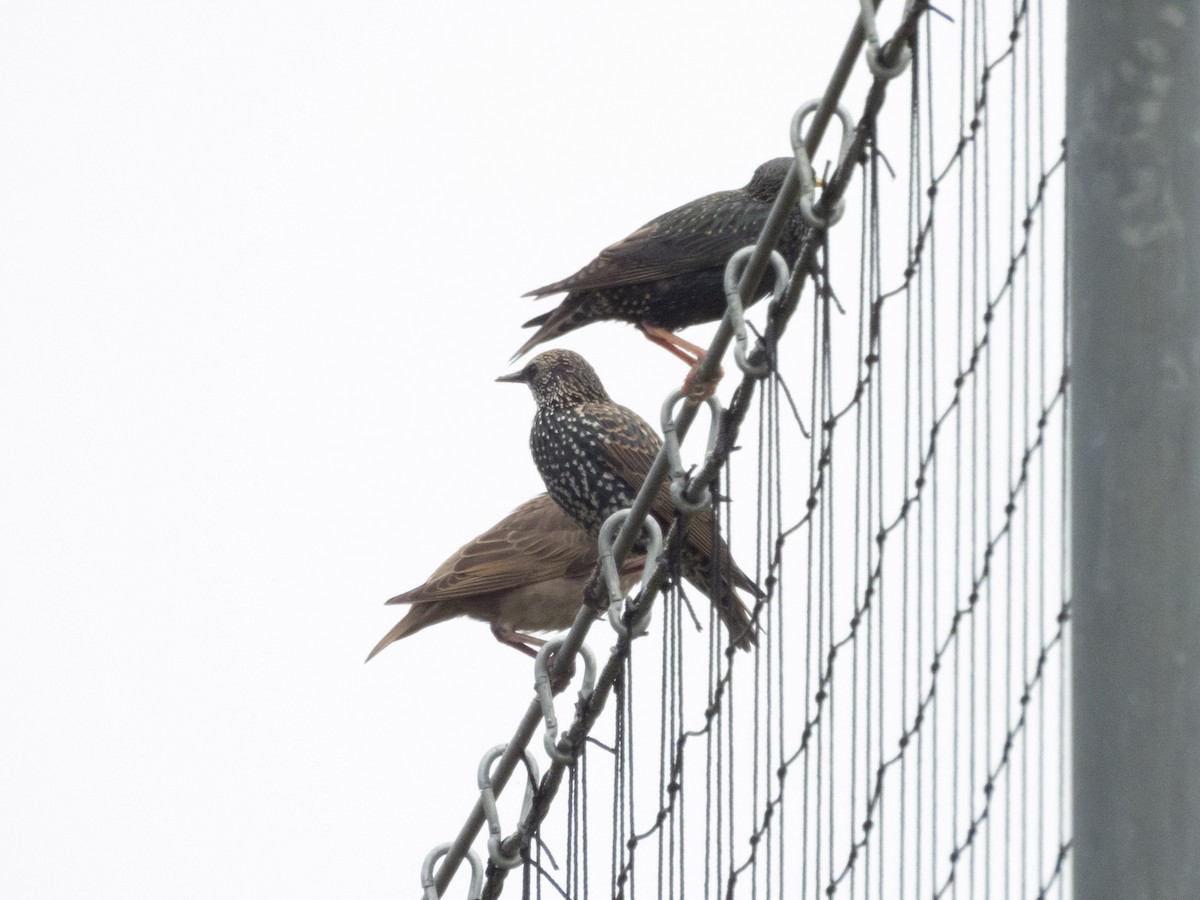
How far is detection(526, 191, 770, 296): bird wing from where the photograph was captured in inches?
252

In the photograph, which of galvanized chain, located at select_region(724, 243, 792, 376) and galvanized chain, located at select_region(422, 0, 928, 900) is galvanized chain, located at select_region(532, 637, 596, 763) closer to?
galvanized chain, located at select_region(422, 0, 928, 900)

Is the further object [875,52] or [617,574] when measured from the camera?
[617,574]

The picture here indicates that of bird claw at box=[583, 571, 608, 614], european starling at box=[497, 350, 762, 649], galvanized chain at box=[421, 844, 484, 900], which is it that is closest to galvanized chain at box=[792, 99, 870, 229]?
bird claw at box=[583, 571, 608, 614]

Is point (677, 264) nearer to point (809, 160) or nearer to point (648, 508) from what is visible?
point (648, 508)

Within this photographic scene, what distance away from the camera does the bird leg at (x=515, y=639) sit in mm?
→ 8492

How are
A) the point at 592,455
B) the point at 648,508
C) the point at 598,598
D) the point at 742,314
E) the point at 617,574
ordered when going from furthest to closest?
the point at 592,455 → the point at 598,598 → the point at 617,574 → the point at 648,508 → the point at 742,314

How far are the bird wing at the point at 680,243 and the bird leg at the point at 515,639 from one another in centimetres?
227

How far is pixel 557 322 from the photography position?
22.2ft

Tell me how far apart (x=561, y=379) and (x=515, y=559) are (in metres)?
1.53

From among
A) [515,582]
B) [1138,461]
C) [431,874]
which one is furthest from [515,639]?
[1138,461]

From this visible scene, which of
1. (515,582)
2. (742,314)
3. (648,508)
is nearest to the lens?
(742,314)

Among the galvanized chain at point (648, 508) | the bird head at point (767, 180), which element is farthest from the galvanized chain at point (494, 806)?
the bird head at point (767, 180)

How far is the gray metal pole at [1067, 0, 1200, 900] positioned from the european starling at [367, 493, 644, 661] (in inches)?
255

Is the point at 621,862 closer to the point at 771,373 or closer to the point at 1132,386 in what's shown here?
the point at 771,373
